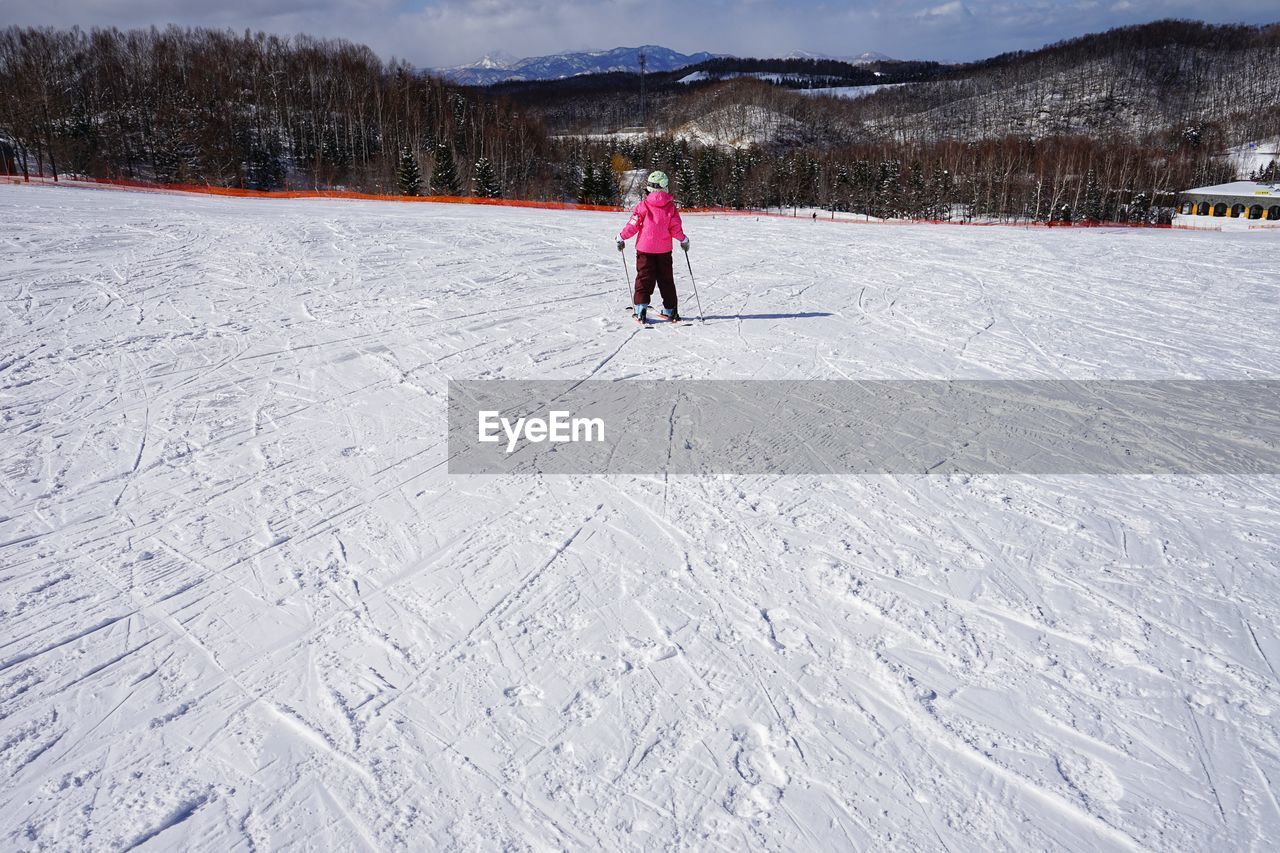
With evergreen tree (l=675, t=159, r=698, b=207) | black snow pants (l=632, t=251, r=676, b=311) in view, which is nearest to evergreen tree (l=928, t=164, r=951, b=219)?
evergreen tree (l=675, t=159, r=698, b=207)

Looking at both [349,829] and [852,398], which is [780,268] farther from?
[349,829]

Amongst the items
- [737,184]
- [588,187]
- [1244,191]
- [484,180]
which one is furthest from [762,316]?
[737,184]

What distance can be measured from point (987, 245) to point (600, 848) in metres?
16.2

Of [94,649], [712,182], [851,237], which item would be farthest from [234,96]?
[94,649]

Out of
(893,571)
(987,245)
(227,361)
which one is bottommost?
(893,571)

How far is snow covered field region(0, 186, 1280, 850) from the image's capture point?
79.2 inches

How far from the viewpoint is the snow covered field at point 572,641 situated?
2.01 metres

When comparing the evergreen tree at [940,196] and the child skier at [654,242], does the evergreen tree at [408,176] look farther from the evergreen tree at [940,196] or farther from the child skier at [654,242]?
the evergreen tree at [940,196]

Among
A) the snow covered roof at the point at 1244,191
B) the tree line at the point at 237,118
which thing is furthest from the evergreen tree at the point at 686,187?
the snow covered roof at the point at 1244,191

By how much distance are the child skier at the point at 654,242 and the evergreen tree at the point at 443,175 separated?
39490 mm

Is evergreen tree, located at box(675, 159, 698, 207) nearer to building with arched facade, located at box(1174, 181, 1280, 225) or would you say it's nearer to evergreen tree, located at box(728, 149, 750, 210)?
evergreen tree, located at box(728, 149, 750, 210)

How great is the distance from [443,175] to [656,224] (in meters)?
39.9

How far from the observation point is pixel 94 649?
8.44ft

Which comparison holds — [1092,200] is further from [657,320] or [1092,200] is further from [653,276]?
[653,276]
